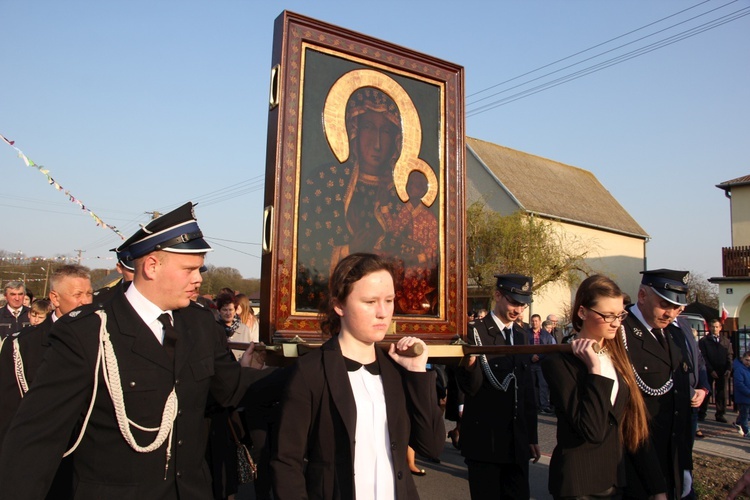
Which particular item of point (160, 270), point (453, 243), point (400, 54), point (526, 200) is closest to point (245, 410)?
point (453, 243)

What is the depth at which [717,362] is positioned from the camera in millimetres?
11586

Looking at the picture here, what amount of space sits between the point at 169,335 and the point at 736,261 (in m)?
28.6

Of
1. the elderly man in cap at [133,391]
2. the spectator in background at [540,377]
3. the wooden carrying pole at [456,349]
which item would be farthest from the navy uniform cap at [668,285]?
the spectator in background at [540,377]

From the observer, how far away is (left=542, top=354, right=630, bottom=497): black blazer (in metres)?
3.09

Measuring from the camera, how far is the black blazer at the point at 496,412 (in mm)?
4379

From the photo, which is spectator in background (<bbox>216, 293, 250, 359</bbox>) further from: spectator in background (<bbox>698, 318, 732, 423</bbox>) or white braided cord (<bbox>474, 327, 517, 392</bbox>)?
spectator in background (<bbox>698, 318, 732, 423</bbox>)

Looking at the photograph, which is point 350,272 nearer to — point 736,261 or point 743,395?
point 743,395

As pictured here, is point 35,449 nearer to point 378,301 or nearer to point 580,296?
point 378,301

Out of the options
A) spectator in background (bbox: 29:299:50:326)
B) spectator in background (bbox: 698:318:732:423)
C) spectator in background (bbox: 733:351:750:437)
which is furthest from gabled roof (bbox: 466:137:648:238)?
spectator in background (bbox: 29:299:50:326)

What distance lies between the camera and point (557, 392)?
328cm

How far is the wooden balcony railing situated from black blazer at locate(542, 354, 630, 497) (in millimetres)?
26294

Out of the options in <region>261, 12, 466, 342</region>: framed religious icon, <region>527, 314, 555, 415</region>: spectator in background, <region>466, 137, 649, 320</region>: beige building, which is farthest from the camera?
<region>466, 137, 649, 320</region>: beige building

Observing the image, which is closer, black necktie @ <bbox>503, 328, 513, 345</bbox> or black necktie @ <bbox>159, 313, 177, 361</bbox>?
black necktie @ <bbox>159, 313, 177, 361</bbox>

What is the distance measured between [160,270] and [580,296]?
→ 2305 mm
